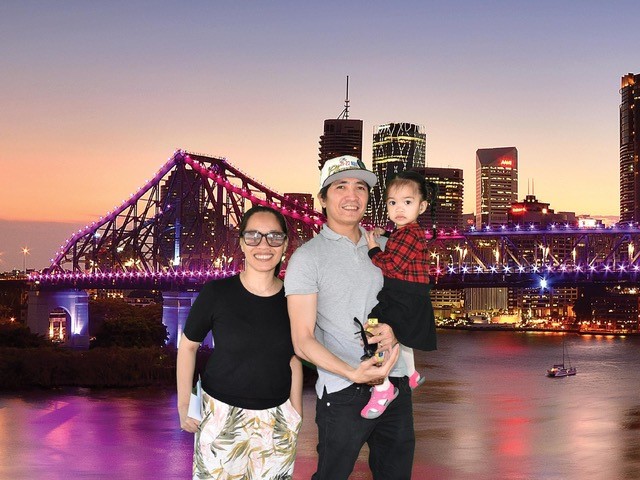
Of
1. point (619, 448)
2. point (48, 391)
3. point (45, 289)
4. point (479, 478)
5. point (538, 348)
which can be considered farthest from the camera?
point (538, 348)

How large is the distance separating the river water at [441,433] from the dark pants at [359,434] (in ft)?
64.2

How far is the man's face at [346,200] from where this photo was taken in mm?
5422

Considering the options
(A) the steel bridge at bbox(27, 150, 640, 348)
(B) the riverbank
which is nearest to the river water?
(A) the steel bridge at bbox(27, 150, 640, 348)

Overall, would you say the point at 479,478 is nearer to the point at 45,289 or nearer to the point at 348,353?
the point at 348,353

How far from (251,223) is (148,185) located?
8013 cm

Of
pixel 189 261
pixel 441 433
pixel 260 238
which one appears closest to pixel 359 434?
pixel 260 238

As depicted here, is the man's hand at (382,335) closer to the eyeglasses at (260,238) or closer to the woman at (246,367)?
the woman at (246,367)

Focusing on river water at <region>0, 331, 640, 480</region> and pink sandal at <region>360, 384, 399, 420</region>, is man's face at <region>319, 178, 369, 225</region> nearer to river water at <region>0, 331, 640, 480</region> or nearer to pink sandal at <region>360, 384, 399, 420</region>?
pink sandal at <region>360, 384, 399, 420</region>

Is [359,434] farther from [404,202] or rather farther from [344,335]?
[404,202]

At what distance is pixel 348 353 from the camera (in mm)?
5230

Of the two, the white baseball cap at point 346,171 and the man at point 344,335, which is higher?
the white baseball cap at point 346,171

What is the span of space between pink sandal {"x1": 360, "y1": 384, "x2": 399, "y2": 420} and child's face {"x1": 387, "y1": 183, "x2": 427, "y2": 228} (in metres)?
0.95

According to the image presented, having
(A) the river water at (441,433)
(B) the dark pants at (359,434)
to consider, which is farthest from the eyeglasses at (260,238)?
(A) the river water at (441,433)

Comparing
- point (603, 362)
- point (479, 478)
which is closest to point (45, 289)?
point (603, 362)
